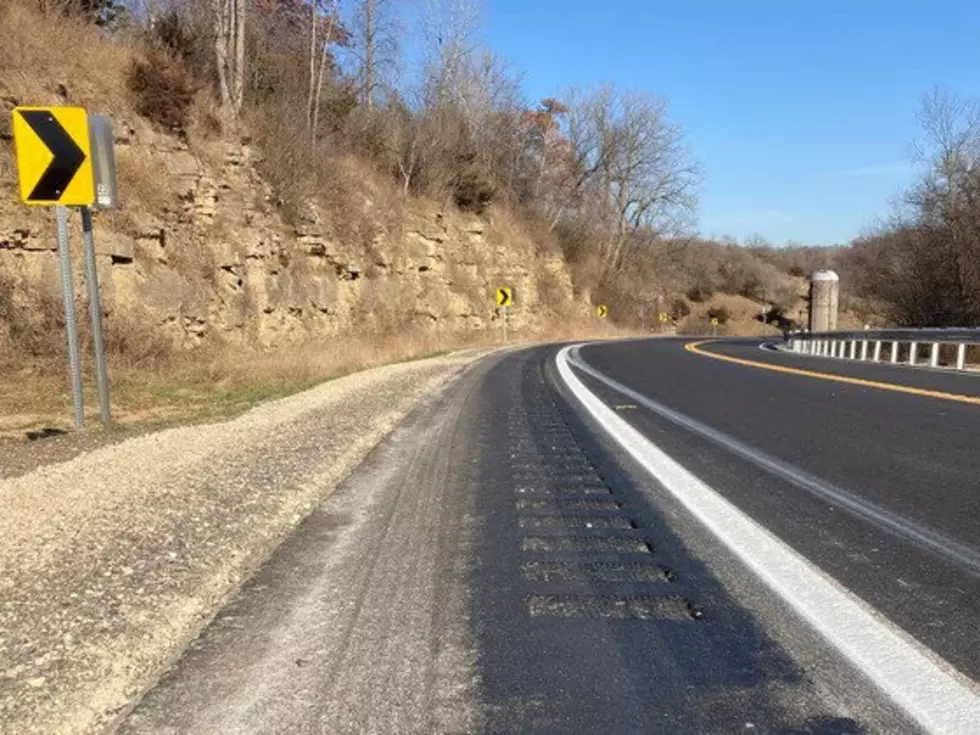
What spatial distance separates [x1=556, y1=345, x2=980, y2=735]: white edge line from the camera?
8.55 feet

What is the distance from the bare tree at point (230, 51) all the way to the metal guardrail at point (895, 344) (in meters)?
20.1

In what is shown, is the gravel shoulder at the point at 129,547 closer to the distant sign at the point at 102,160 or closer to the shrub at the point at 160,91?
the distant sign at the point at 102,160

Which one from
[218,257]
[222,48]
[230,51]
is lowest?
[218,257]

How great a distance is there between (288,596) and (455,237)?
1460 inches

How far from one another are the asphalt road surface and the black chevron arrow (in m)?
4.81

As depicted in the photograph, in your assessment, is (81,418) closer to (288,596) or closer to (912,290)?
(288,596)

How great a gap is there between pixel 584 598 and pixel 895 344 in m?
20.9

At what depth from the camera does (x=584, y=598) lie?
12.1ft

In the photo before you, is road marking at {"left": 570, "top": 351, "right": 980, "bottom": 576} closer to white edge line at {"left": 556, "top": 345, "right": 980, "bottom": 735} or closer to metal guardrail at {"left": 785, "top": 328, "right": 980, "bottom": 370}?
white edge line at {"left": 556, "top": 345, "right": 980, "bottom": 735}

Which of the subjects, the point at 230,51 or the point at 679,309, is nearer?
the point at 230,51

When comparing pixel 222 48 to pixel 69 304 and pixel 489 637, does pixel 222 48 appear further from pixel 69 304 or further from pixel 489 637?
pixel 489 637

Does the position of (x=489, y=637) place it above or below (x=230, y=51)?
below

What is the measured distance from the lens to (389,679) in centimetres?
291

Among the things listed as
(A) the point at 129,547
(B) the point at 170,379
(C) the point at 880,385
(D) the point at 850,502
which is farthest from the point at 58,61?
(D) the point at 850,502
